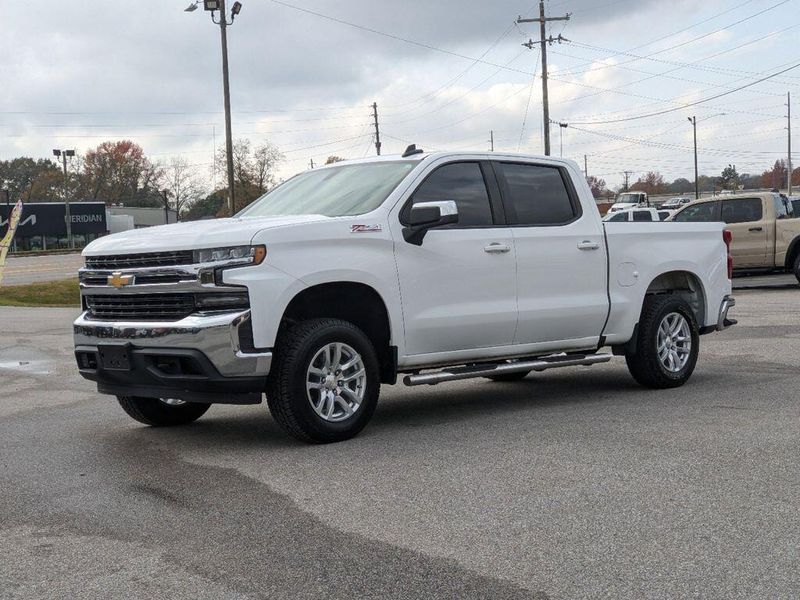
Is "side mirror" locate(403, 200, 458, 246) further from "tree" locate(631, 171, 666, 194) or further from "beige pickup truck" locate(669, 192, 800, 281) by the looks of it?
"tree" locate(631, 171, 666, 194)

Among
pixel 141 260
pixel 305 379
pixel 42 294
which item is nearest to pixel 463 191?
pixel 305 379

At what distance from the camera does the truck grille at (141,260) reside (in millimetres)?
6805

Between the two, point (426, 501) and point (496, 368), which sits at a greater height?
point (496, 368)

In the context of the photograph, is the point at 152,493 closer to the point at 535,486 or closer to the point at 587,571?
the point at 535,486

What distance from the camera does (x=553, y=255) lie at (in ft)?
28.0

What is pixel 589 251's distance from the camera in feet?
28.9

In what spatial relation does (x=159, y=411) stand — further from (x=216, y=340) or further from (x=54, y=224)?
(x=54, y=224)

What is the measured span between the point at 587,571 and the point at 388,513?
1270 mm

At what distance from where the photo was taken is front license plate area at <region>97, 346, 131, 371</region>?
6.95 metres

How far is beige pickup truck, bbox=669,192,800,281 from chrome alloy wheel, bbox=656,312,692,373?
13.2 m

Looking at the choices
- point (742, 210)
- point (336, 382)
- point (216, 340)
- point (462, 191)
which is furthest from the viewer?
point (742, 210)

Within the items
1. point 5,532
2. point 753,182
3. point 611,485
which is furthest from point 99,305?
point 753,182

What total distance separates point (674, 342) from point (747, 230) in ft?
46.3

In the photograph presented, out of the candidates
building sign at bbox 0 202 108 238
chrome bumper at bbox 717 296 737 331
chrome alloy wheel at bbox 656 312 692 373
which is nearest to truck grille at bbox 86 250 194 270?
chrome alloy wheel at bbox 656 312 692 373
